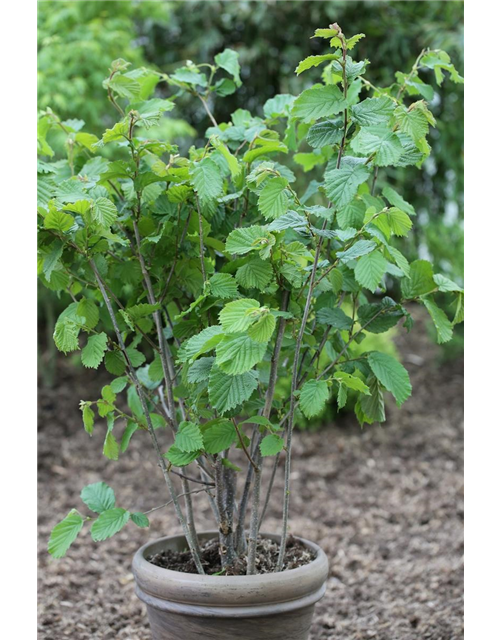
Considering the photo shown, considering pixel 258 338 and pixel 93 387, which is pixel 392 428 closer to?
pixel 93 387

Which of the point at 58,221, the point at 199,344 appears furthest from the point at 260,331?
the point at 58,221

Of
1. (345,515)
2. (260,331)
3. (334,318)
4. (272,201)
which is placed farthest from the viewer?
(345,515)

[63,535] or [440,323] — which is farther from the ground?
[440,323]

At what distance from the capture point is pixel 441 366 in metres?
5.07

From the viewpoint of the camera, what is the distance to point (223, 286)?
1326 millimetres

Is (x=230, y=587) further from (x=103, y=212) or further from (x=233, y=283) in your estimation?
(x=103, y=212)

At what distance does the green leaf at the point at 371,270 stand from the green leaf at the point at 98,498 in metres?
0.71

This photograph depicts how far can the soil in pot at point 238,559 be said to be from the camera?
1521mm

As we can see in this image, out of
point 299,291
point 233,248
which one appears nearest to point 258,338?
point 233,248

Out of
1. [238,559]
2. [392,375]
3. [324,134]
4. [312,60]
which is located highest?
[312,60]

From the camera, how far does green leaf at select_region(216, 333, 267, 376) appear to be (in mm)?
1143

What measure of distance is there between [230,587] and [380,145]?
86 cm

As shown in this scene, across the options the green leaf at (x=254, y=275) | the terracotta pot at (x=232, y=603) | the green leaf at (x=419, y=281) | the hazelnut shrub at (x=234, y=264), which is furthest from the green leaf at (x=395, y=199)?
the terracotta pot at (x=232, y=603)

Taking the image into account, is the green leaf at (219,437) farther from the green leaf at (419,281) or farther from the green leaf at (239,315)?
the green leaf at (419,281)
